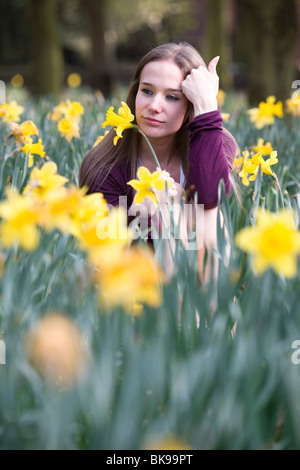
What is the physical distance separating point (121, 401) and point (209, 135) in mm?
1271

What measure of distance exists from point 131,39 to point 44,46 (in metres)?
15.8

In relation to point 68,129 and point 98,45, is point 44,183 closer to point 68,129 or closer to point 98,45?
point 68,129

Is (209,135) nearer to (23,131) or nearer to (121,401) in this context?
(23,131)

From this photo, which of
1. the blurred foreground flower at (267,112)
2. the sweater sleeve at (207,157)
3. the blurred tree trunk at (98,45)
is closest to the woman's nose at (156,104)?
the sweater sleeve at (207,157)

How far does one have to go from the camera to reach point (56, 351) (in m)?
0.97

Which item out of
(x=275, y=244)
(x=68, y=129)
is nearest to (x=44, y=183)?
(x=275, y=244)

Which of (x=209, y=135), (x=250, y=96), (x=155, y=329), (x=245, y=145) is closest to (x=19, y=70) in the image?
(x=250, y=96)

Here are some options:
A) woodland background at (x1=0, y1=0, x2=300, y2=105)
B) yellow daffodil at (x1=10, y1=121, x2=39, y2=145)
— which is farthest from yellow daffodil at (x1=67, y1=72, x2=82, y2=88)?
yellow daffodil at (x1=10, y1=121, x2=39, y2=145)

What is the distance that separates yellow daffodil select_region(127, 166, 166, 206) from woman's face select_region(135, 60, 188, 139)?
21.6 inches

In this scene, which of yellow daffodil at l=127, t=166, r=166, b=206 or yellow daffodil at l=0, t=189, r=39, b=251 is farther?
yellow daffodil at l=127, t=166, r=166, b=206

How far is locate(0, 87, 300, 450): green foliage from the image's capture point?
900 millimetres

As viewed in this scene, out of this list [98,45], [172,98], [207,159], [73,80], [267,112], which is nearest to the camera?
[207,159]

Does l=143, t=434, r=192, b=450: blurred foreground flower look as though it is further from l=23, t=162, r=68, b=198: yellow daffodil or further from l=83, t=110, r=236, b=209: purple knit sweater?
l=83, t=110, r=236, b=209: purple knit sweater

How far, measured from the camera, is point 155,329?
103cm
